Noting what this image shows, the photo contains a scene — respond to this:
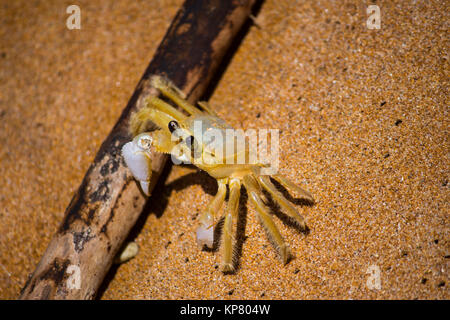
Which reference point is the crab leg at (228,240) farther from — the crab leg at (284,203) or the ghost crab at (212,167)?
the crab leg at (284,203)

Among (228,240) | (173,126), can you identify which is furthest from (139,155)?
(228,240)

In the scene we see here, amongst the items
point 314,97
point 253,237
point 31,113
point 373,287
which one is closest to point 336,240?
point 373,287

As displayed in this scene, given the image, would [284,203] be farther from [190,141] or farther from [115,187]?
[115,187]

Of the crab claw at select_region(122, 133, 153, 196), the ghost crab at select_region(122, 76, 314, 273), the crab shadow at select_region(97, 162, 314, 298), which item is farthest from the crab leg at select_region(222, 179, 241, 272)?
the crab claw at select_region(122, 133, 153, 196)

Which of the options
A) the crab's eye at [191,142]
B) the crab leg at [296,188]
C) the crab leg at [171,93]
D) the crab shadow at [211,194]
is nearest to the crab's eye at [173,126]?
the crab's eye at [191,142]

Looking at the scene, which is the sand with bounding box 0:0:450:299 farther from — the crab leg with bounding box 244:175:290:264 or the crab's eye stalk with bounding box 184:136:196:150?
the crab's eye stalk with bounding box 184:136:196:150
